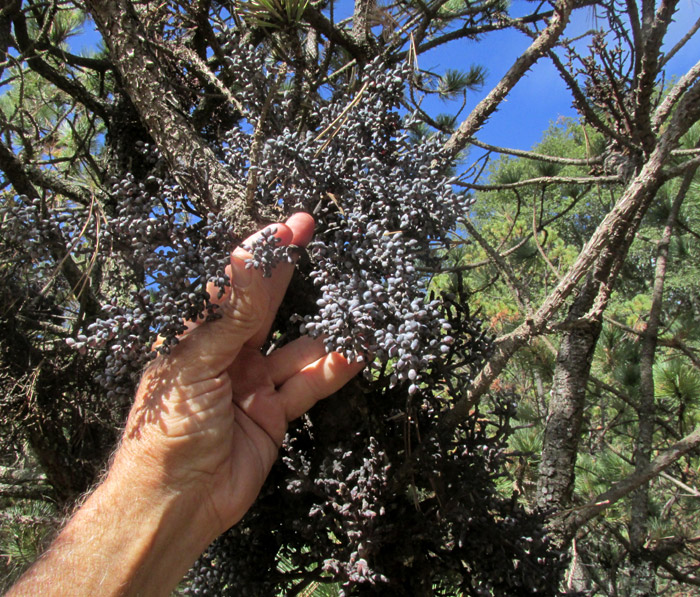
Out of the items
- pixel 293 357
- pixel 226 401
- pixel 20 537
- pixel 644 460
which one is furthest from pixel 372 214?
pixel 20 537

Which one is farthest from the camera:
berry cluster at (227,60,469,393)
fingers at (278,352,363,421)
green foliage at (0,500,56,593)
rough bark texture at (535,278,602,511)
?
green foliage at (0,500,56,593)

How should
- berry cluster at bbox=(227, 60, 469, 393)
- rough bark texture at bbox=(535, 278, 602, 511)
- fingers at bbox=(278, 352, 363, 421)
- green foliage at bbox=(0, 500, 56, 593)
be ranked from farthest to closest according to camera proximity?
green foliage at bbox=(0, 500, 56, 593) → rough bark texture at bbox=(535, 278, 602, 511) → fingers at bbox=(278, 352, 363, 421) → berry cluster at bbox=(227, 60, 469, 393)

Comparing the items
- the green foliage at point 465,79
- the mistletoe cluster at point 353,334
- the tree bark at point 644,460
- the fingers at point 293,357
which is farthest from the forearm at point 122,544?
the green foliage at point 465,79

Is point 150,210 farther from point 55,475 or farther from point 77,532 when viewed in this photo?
point 55,475

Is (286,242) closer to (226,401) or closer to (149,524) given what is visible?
(226,401)

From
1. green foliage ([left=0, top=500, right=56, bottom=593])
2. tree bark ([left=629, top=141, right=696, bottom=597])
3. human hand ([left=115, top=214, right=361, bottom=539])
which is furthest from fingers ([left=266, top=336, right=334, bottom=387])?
green foliage ([left=0, top=500, right=56, bottom=593])

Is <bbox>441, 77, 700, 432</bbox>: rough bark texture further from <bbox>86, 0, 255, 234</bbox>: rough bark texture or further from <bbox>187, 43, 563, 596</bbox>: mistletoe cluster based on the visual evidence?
<bbox>86, 0, 255, 234</bbox>: rough bark texture

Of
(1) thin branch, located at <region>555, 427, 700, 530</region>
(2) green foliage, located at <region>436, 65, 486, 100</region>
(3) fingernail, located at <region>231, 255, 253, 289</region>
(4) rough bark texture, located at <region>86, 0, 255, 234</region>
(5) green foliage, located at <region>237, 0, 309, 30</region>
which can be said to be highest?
(2) green foliage, located at <region>436, 65, 486, 100</region>

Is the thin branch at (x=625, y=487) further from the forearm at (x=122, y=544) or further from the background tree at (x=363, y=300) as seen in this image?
the forearm at (x=122, y=544)
